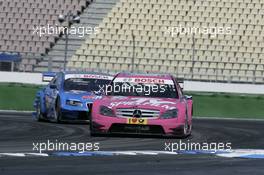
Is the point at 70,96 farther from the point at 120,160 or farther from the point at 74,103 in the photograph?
the point at 120,160

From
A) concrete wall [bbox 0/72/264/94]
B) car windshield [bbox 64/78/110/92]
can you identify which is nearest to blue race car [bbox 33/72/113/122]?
car windshield [bbox 64/78/110/92]

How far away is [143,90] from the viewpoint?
53.0 feet

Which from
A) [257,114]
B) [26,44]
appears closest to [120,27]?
[26,44]

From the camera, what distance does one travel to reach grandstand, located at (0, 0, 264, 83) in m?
43.0

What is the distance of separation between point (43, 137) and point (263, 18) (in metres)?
32.9

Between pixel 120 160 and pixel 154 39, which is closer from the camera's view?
pixel 120 160

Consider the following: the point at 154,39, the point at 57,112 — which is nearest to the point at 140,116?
the point at 57,112

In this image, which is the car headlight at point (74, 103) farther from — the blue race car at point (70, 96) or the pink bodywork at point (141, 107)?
the pink bodywork at point (141, 107)

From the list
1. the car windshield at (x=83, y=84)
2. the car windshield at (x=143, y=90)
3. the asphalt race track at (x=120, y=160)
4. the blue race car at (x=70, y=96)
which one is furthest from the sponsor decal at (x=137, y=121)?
the car windshield at (x=83, y=84)

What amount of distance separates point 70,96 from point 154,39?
26.7m

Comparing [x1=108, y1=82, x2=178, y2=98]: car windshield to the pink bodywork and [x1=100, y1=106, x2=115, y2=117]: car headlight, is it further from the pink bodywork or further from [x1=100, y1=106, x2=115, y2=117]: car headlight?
[x1=100, y1=106, x2=115, y2=117]: car headlight

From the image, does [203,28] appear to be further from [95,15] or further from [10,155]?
[10,155]

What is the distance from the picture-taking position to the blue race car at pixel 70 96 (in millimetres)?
18969

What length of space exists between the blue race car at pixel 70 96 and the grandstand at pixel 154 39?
67.4 ft
